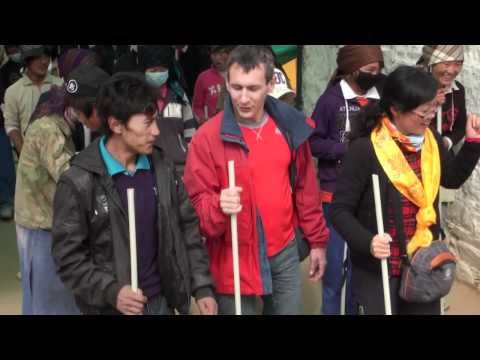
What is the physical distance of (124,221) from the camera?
3.31m

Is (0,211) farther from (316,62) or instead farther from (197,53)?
(316,62)

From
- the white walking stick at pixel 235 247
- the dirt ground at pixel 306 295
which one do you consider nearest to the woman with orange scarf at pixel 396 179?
the white walking stick at pixel 235 247

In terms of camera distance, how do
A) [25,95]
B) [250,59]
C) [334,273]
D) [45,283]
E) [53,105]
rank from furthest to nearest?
1. [25,95]
2. [334,273]
3. [45,283]
4. [53,105]
5. [250,59]

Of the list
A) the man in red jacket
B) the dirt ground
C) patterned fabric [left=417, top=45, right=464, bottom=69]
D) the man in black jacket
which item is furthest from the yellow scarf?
the dirt ground

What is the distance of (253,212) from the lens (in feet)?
12.5

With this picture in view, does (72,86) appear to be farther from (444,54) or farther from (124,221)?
(444,54)

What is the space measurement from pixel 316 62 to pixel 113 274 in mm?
5704

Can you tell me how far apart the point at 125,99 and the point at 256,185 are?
31.7 inches

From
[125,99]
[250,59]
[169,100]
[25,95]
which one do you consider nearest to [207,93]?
[169,100]

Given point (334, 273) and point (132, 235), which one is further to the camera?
point (334, 273)

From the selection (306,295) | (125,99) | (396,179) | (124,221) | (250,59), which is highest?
(250,59)

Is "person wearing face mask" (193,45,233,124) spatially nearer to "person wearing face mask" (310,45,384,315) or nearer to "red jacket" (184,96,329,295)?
"person wearing face mask" (310,45,384,315)

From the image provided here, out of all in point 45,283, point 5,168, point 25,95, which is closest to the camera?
point 45,283

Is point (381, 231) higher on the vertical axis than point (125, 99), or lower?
lower
